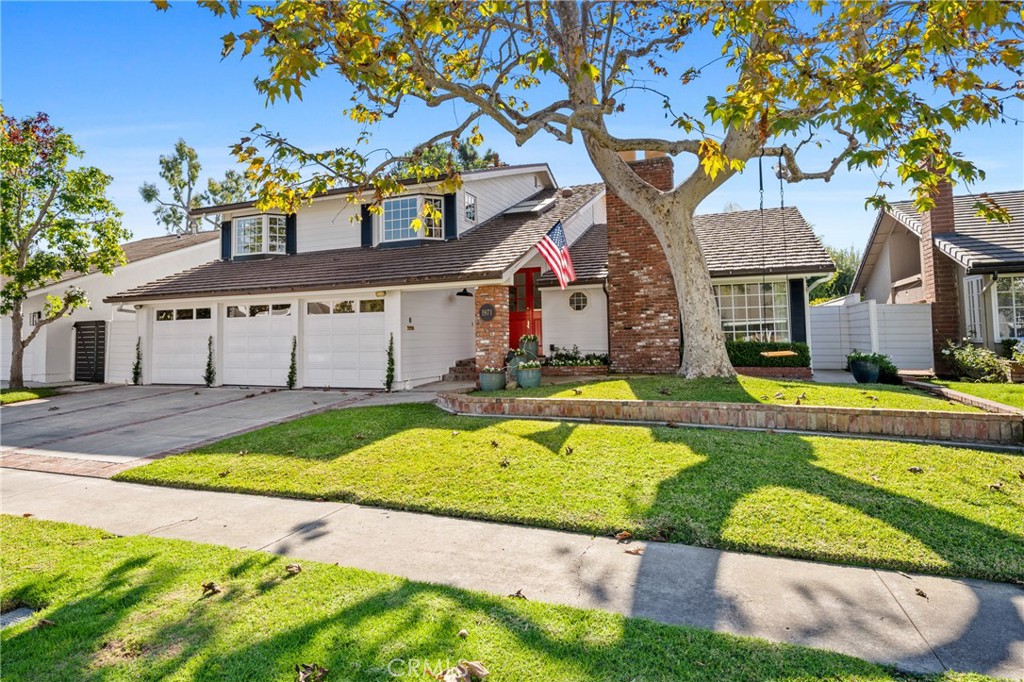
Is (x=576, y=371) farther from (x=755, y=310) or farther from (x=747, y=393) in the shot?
(x=755, y=310)

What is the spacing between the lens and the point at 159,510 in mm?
5500

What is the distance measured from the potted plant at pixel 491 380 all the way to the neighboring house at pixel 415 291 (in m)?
0.84

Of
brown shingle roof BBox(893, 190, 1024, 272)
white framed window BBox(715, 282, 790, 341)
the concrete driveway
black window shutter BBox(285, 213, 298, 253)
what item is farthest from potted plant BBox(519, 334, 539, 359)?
brown shingle roof BBox(893, 190, 1024, 272)

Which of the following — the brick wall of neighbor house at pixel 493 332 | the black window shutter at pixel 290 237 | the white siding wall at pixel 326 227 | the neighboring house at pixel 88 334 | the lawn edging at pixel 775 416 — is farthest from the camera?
the neighboring house at pixel 88 334

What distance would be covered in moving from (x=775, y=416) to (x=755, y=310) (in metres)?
7.66

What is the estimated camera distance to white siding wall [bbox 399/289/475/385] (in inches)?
567

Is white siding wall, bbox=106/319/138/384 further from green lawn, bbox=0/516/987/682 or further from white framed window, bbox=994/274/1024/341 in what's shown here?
white framed window, bbox=994/274/1024/341

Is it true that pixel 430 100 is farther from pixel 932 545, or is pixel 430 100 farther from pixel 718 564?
pixel 932 545

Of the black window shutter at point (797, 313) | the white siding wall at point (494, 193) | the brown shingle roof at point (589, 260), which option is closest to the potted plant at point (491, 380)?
the brown shingle roof at point (589, 260)

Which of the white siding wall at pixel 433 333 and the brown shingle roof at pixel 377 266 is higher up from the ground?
the brown shingle roof at pixel 377 266

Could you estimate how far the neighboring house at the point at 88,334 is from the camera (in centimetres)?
1834

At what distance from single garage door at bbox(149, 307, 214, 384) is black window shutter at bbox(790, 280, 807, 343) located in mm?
17149

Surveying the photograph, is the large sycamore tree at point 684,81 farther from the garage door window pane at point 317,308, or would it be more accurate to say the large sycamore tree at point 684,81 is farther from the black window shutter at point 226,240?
the black window shutter at point 226,240

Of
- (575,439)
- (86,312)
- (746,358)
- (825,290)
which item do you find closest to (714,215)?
(746,358)
